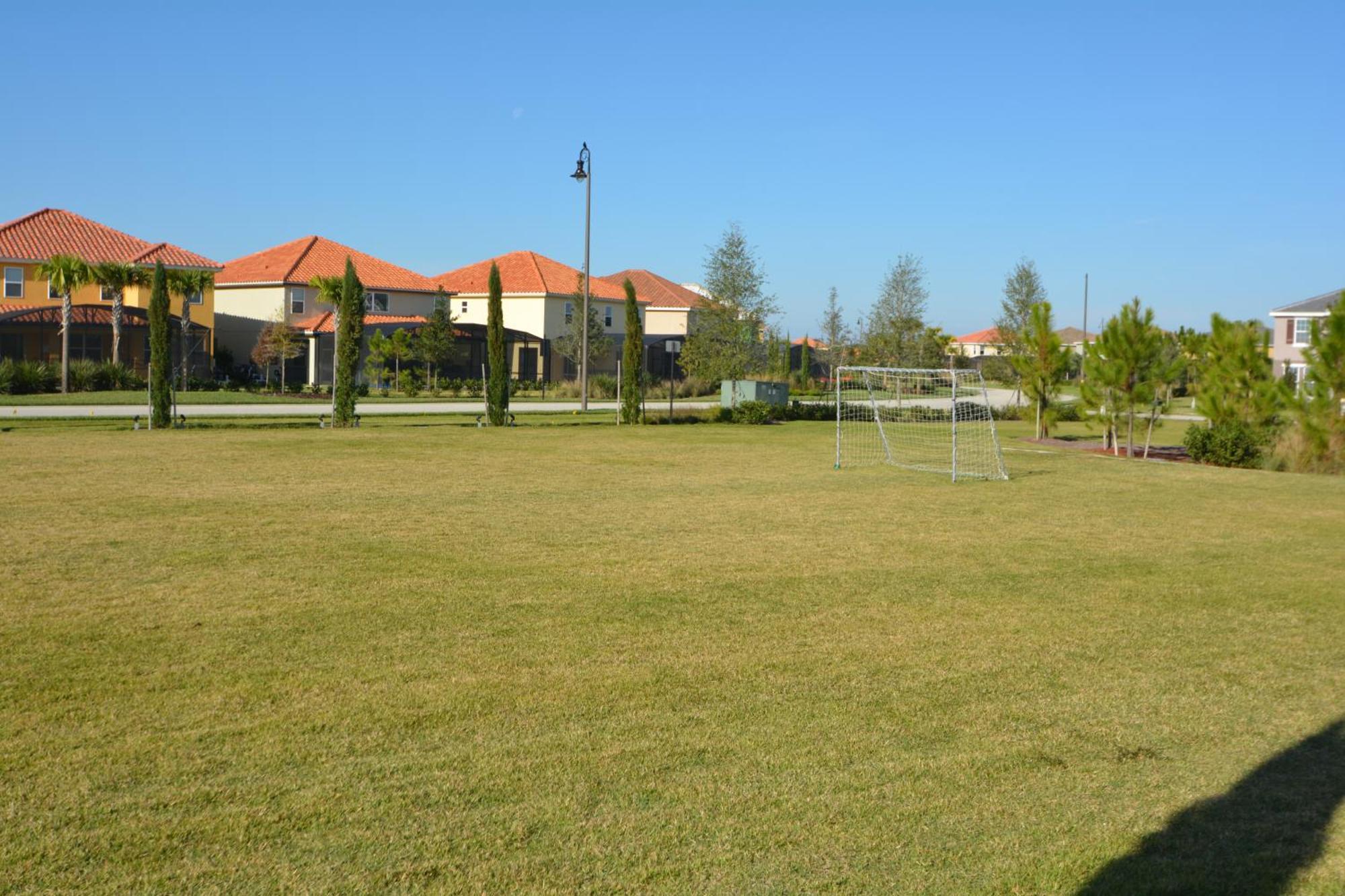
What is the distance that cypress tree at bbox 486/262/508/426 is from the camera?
27297mm

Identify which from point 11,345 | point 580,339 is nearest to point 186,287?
point 11,345

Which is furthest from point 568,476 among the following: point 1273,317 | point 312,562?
point 1273,317

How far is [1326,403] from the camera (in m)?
20.7

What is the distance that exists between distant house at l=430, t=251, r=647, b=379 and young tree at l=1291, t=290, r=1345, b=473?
129 ft

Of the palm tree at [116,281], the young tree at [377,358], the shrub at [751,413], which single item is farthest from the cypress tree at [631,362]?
the palm tree at [116,281]

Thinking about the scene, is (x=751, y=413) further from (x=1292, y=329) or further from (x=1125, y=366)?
(x=1292, y=329)

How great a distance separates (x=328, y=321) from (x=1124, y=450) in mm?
37550

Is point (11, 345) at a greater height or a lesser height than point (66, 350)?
greater

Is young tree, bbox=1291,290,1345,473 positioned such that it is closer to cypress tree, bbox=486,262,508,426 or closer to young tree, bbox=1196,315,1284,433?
young tree, bbox=1196,315,1284,433

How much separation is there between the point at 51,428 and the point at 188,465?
27.9 feet

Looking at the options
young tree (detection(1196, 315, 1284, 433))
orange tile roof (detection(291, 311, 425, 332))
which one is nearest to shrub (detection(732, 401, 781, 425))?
young tree (detection(1196, 315, 1284, 433))

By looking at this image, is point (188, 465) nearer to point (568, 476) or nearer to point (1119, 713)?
point (568, 476)

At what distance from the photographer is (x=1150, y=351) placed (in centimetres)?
2336

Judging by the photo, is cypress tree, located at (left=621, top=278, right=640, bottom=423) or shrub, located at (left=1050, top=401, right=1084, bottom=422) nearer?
cypress tree, located at (left=621, top=278, right=640, bottom=423)
